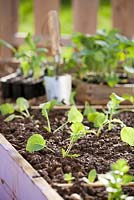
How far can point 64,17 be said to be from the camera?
6363 millimetres

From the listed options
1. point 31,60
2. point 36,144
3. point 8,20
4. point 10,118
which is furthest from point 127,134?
point 8,20

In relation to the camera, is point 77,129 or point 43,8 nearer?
point 77,129

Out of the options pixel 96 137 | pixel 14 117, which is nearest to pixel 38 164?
pixel 96 137

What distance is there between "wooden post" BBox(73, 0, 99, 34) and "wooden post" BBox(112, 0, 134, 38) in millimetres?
114

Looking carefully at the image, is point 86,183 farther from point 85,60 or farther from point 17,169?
point 85,60

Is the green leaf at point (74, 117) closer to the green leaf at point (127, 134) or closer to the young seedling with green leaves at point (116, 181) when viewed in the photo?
the green leaf at point (127, 134)

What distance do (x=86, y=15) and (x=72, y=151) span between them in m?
2.21

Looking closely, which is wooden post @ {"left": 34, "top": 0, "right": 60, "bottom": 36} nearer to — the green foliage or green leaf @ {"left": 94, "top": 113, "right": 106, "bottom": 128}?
the green foliage

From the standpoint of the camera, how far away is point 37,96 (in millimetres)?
2623

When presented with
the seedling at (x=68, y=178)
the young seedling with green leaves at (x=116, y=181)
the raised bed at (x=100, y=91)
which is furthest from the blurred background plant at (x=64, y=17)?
the young seedling with green leaves at (x=116, y=181)

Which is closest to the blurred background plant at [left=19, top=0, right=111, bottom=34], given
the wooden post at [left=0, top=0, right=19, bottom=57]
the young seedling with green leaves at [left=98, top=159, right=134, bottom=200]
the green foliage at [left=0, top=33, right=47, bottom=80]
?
the wooden post at [left=0, top=0, right=19, bottom=57]

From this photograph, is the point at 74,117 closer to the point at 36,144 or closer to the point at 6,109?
the point at 36,144

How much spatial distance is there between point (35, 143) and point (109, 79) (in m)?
0.93

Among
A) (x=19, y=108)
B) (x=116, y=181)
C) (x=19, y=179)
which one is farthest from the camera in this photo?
(x=19, y=108)
